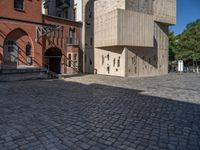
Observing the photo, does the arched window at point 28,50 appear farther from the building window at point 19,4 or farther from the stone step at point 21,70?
the building window at point 19,4

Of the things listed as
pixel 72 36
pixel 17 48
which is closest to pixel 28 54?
pixel 17 48

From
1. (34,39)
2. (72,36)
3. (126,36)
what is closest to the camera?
(126,36)

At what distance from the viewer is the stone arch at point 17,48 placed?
2002 centimetres

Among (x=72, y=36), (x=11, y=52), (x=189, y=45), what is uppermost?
(x=189, y=45)

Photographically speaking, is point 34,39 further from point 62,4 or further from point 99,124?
point 99,124

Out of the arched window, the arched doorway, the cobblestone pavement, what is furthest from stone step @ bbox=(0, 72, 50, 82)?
the cobblestone pavement

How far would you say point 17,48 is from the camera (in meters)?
20.6

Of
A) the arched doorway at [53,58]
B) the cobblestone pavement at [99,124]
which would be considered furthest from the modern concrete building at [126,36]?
the cobblestone pavement at [99,124]

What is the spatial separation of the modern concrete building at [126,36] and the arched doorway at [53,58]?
364 cm

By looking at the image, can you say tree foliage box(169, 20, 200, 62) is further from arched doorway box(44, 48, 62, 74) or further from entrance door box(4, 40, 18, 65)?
entrance door box(4, 40, 18, 65)

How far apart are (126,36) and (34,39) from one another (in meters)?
9.18

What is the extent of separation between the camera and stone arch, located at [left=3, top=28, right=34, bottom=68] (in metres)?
20.0

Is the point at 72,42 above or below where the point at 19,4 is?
below

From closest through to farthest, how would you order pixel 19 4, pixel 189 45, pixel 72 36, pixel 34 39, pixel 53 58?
pixel 19 4 < pixel 34 39 < pixel 53 58 < pixel 72 36 < pixel 189 45
